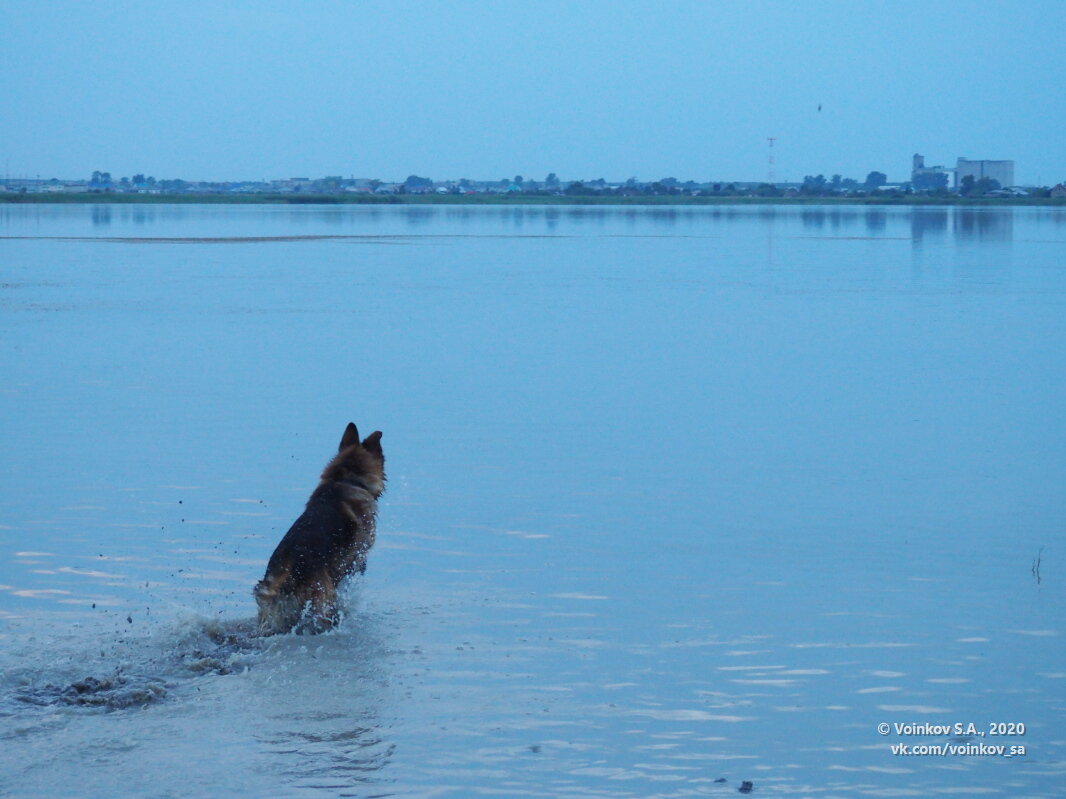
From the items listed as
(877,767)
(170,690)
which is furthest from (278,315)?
(877,767)

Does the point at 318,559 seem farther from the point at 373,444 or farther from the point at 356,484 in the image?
the point at 373,444

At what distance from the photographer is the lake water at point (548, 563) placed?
5.77 meters

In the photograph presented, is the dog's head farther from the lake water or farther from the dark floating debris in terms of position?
the dark floating debris

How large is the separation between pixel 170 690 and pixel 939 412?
10140 mm

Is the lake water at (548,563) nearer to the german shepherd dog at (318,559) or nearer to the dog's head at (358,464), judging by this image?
the german shepherd dog at (318,559)

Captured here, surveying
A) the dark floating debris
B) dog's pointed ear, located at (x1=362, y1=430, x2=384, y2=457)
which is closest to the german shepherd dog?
dog's pointed ear, located at (x1=362, y1=430, x2=384, y2=457)

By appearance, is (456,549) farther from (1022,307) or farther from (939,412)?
(1022,307)

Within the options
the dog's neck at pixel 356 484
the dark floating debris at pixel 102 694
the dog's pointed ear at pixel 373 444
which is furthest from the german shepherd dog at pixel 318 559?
the dark floating debris at pixel 102 694

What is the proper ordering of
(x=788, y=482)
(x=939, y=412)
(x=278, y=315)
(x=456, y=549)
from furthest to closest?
(x=278, y=315)
(x=939, y=412)
(x=788, y=482)
(x=456, y=549)

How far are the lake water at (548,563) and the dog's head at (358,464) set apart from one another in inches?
25.6

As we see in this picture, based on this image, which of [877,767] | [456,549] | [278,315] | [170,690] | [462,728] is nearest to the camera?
[877,767]

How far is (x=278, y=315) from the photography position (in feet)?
78.9

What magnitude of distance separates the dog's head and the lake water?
2.14ft

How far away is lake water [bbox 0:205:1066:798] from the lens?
227 inches
